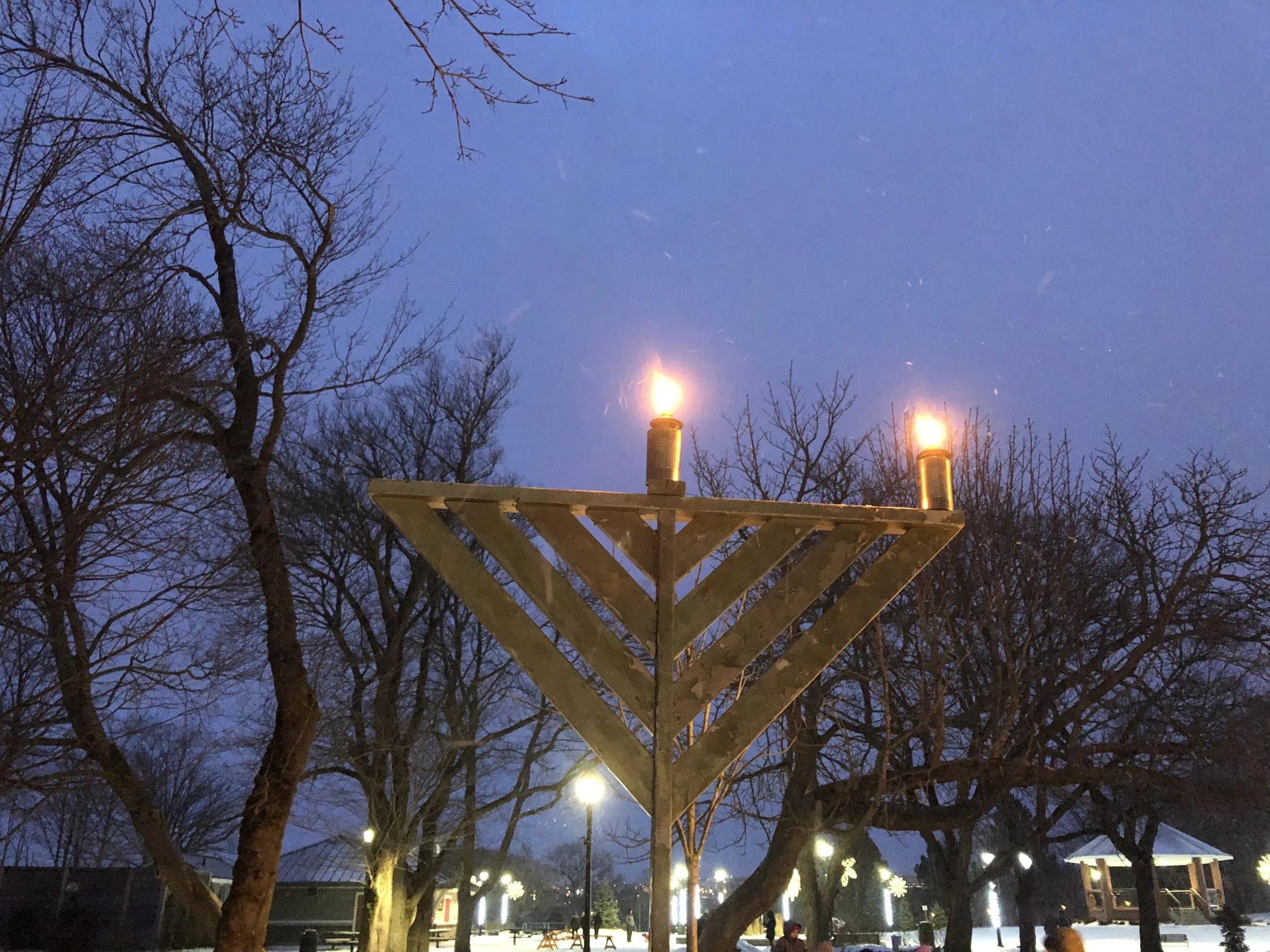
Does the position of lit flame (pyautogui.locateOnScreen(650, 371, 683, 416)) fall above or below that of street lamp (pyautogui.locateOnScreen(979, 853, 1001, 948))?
above

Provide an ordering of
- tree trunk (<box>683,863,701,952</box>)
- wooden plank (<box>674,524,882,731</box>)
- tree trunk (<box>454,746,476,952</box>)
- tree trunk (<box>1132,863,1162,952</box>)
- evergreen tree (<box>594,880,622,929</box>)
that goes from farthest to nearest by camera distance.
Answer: evergreen tree (<box>594,880,622,929</box>)
tree trunk (<box>1132,863,1162,952</box>)
tree trunk (<box>454,746,476,952</box>)
tree trunk (<box>683,863,701,952</box>)
wooden plank (<box>674,524,882,731</box>)

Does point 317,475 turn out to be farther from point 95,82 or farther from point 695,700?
point 695,700

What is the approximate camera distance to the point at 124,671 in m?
3.16

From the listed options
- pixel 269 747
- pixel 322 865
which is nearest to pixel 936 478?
pixel 269 747

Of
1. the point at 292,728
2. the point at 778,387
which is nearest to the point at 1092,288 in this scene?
the point at 778,387

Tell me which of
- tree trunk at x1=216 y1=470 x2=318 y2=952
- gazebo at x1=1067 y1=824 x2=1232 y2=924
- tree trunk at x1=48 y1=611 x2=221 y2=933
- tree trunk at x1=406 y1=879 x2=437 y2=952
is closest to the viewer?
tree trunk at x1=48 y1=611 x2=221 y2=933

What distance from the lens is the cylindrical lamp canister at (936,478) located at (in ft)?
12.0

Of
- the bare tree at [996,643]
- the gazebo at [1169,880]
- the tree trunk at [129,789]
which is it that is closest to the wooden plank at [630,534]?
the tree trunk at [129,789]

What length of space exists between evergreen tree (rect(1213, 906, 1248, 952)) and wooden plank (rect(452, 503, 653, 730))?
16592 millimetres

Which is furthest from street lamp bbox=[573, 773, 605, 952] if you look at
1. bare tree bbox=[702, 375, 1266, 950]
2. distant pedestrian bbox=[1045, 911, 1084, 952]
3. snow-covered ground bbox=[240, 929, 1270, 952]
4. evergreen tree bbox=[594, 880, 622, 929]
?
evergreen tree bbox=[594, 880, 622, 929]

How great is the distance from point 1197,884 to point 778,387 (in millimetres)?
36869

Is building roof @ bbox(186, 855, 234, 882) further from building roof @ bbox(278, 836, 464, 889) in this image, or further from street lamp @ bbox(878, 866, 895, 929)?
street lamp @ bbox(878, 866, 895, 929)

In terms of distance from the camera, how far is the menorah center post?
307 cm

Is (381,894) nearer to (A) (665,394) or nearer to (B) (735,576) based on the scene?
(B) (735,576)
